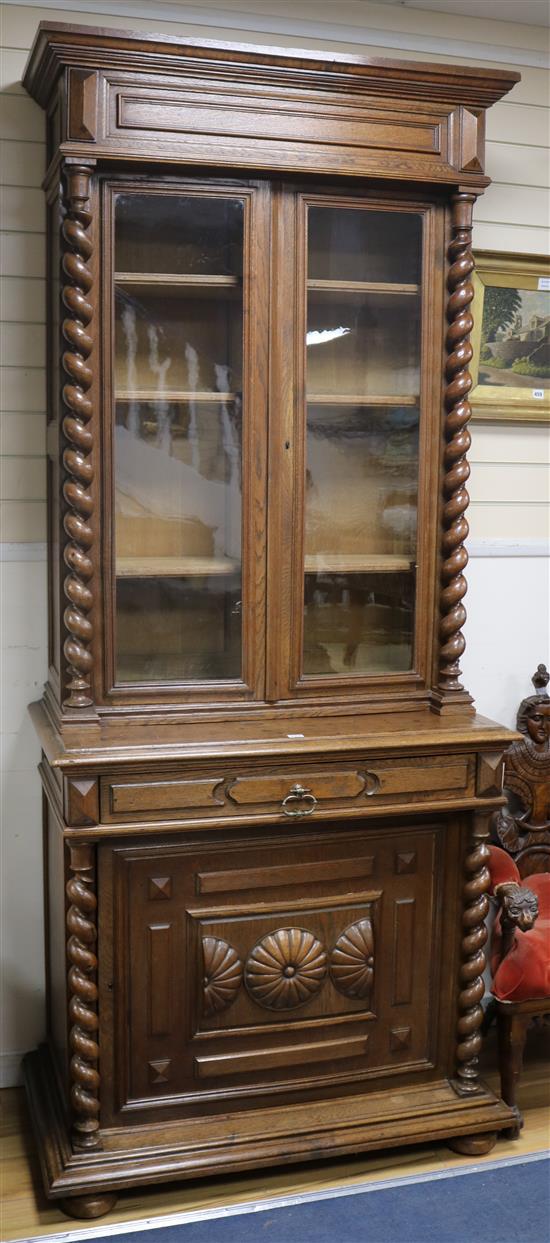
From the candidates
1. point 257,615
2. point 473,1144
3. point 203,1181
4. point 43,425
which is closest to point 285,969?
point 203,1181

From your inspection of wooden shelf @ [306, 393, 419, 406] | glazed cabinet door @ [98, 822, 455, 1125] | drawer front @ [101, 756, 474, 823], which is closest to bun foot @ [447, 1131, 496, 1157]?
glazed cabinet door @ [98, 822, 455, 1125]

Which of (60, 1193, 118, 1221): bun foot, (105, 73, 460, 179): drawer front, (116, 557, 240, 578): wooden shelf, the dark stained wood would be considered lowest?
(60, 1193, 118, 1221): bun foot

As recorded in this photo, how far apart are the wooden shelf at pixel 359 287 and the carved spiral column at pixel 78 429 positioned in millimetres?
517

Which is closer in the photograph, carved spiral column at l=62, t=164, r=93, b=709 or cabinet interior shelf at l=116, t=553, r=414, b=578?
carved spiral column at l=62, t=164, r=93, b=709

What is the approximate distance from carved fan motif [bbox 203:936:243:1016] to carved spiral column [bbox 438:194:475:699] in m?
0.76

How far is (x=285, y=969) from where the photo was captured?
2.47m

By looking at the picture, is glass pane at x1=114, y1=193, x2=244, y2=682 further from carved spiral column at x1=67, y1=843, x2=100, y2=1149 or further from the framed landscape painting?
the framed landscape painting

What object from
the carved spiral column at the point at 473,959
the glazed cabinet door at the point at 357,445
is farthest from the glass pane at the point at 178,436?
the carved spiral column at the point at 473,959

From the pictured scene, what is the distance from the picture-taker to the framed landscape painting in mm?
2979

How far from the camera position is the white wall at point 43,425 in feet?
8.61

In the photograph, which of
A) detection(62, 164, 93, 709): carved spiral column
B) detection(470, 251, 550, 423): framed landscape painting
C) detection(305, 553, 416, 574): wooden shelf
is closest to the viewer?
detection(62, 164, 93, 709): carved spiral column

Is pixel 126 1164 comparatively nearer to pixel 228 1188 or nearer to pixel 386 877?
pixel 228 1188

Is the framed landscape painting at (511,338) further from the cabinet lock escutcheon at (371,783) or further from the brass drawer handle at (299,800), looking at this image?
the brass drawer handle at (299,800)

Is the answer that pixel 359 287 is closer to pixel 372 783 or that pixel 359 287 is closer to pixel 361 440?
pixel 361 440
